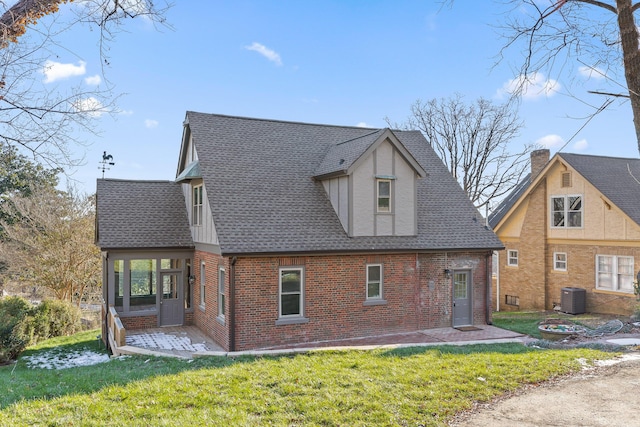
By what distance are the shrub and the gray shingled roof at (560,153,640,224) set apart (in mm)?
23785

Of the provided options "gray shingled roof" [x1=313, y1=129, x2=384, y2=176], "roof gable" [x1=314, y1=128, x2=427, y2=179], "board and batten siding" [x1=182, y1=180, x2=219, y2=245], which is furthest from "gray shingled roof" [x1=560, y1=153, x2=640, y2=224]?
"board and batten siding" [x1=182, y1=180, x2=219, y2=245]

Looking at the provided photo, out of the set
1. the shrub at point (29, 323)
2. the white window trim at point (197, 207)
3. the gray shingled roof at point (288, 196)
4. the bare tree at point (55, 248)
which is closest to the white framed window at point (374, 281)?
the gray shingled roof at point (288, 196)

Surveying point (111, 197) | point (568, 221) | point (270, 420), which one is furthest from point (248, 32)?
point (568, 221)

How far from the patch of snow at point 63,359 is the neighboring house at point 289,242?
5.65ft

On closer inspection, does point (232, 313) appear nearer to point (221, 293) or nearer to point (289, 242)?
point (221, 293)

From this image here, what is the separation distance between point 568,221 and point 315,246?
1456 centimetres

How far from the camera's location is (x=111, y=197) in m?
17.5

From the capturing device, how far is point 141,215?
679 inches

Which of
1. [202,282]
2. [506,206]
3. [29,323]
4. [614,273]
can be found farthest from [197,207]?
[506,206]

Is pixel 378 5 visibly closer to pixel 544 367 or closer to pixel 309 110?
pixel 544 367

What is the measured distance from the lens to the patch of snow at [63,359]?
13359mm

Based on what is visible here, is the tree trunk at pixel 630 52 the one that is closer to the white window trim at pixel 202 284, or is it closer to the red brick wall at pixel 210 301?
the red brick wall at pixel 210 301

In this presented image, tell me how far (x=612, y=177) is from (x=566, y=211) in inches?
97.2

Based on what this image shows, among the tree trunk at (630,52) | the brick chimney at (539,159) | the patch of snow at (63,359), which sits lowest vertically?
the patch of snow at (63,359)
